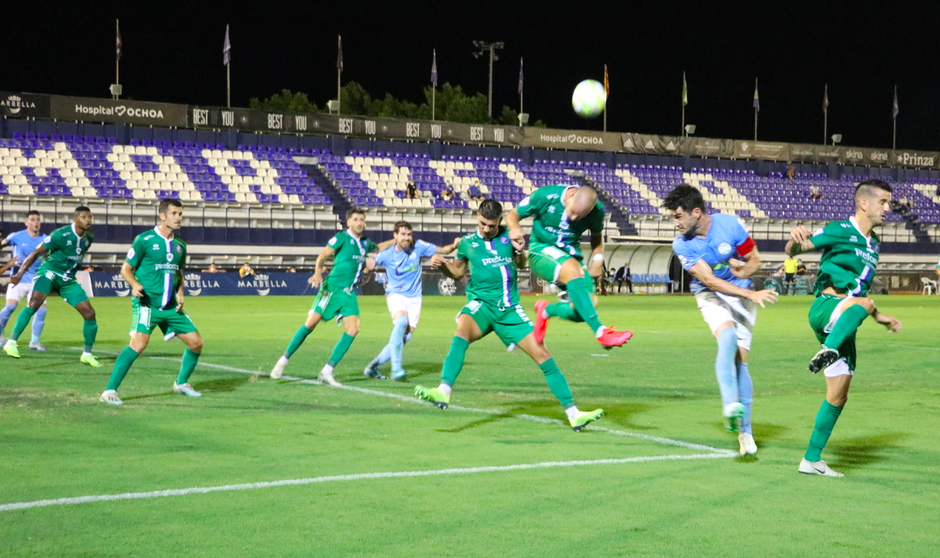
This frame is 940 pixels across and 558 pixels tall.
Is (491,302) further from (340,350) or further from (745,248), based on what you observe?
(340,350)

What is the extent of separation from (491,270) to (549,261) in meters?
1.09

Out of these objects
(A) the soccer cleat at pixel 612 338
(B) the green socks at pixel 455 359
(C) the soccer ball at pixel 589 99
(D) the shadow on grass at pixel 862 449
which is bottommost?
(D) the shadow on grass at pixel 862 449

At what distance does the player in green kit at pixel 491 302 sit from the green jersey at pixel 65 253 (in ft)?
26.1

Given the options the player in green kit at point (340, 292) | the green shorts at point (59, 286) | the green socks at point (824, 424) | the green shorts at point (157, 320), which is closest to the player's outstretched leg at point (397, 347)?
the player in green kit at point (340, 292)

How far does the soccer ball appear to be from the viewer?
27719mm

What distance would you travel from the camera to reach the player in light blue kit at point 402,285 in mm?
13391

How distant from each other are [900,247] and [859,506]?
58068mm

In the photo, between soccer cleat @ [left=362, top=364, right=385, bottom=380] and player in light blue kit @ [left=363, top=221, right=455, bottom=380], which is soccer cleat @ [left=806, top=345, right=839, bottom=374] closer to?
player in light blue kit @ [left=363, top=221, right=455, bottom=380]

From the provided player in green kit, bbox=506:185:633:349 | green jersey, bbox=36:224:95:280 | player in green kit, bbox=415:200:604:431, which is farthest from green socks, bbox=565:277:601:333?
green jersey, bbox=36:224:95:280

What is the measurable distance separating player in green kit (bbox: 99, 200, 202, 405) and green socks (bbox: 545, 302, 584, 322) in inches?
148

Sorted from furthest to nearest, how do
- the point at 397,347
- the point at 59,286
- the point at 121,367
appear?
the point at 59,286 → the point at 397,347 → the point at 121,367

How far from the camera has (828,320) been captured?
7.07m

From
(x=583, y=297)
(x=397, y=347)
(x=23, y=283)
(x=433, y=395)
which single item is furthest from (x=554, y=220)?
(x=23, y=283)

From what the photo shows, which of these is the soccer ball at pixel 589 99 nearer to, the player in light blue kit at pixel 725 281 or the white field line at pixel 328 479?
the player in light blue kit at pixel 725 281
